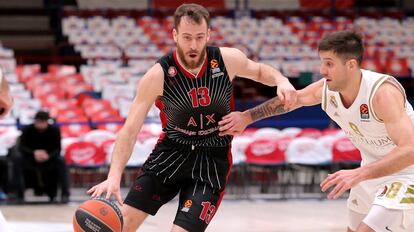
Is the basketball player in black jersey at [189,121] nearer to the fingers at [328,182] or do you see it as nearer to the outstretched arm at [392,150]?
the outstretched arm at [392,150]

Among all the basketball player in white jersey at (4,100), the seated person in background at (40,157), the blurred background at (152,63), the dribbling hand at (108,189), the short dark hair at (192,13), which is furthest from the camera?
the blurred background at (152,63)

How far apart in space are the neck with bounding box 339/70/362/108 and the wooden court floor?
179 inches

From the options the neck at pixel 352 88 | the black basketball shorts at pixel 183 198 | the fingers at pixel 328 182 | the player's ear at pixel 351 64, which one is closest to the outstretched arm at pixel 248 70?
the neck at pixel 352 88

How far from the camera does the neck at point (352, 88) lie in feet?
16.8

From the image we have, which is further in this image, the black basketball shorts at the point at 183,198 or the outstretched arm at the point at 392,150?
the black basketball shorts at the point at 183,198

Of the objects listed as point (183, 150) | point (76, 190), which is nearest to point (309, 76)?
point (76, 190)

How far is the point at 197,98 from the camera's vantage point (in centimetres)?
548

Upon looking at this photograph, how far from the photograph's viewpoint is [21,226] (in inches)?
379

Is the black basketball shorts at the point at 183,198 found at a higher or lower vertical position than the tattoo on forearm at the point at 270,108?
lower

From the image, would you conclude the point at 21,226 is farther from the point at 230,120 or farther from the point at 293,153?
the point at 230,120

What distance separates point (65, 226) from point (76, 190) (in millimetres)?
2756

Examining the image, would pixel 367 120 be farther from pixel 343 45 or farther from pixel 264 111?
pixel 264 111

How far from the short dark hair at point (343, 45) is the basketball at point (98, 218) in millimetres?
1601

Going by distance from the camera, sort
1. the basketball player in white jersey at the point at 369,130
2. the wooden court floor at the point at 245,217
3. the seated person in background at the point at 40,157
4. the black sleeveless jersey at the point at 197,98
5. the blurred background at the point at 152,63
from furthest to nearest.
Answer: the blurred background at the point at 152,63 < the seated person in background at the point at 40,157 < the wooden court floor at the point at 245,217 < the black sleeveless jersey at the point at 197,98 < the basketball player in white jersey at the point at 369,130
